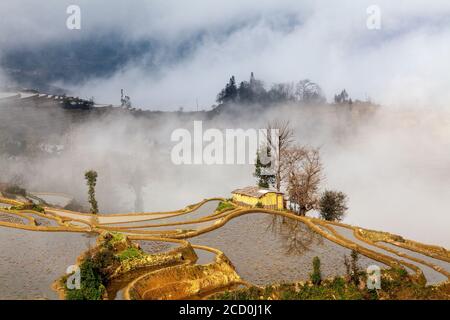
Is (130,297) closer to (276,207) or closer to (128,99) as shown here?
(276,207)

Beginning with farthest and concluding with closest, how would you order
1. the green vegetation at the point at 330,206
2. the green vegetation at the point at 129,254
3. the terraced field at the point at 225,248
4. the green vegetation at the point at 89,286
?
the green vegetation at the point at 330,206 < the green vegetation at the point at 129,254 < the terraced field at the point at 225,248 < the green vegetation at the point at 89,286

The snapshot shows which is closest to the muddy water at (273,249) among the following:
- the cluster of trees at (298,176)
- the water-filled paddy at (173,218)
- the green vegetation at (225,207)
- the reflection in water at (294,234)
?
the reflection in water at (294,234)

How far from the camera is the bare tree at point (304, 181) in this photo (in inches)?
1960

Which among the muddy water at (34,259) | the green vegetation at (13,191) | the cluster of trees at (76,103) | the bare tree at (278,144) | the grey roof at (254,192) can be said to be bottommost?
the green vegetation at (13,191)

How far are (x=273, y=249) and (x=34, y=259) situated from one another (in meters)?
15.7

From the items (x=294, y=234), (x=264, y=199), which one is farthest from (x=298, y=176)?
(x=294, y=234)

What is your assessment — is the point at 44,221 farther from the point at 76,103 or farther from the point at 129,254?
the point at 76,103

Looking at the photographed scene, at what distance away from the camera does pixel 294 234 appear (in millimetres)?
32500

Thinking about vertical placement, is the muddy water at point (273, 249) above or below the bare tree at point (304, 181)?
below

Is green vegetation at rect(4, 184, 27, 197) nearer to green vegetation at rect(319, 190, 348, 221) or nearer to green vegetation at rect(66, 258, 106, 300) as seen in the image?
green vegetation at rect(319, 190, 348, 221)

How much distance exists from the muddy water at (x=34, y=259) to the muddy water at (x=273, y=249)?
30.7 ft

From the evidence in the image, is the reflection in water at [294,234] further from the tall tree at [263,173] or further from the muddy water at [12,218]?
the muddy water at [12,218]

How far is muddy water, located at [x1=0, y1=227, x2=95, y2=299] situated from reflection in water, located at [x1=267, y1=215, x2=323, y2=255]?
47.0 feet
